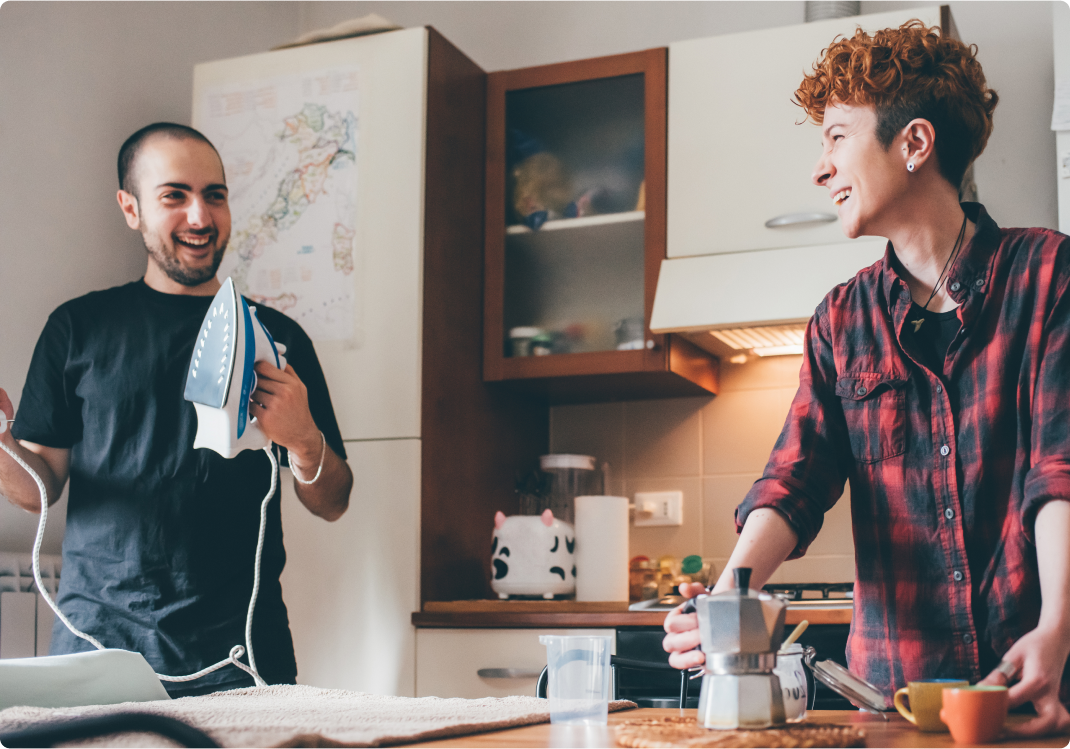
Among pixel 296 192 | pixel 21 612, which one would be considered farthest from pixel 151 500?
pixel 296 192

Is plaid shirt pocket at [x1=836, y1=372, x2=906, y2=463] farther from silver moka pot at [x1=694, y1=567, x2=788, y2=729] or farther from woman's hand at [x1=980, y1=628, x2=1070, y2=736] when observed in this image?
silver moka pot at [x1=694, y1=567, x2=788, y2=729]

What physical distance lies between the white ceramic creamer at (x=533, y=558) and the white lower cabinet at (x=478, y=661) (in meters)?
0.17

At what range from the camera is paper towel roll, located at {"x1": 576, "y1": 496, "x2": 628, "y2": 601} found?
7.63 ft

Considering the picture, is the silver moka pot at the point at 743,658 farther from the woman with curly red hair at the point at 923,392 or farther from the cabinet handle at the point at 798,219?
the cabinet handle at the point at 798,219

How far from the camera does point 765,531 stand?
1155mm

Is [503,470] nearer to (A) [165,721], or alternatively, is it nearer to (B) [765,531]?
(B) [765,531]

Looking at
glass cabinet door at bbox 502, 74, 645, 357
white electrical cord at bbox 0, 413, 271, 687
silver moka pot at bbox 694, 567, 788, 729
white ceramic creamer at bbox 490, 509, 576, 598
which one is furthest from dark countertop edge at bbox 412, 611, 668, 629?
silver moka pot at bbox 694, 567, 788, 729

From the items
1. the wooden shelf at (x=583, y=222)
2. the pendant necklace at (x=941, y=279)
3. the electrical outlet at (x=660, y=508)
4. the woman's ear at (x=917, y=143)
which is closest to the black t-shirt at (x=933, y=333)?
the pendant necklace at (x=941, y=279)

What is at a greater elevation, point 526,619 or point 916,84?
point 916,84

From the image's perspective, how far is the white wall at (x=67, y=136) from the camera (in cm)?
221

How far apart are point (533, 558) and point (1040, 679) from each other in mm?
1503

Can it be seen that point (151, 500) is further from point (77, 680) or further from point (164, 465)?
point (77, 680)

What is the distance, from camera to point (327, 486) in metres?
1.82

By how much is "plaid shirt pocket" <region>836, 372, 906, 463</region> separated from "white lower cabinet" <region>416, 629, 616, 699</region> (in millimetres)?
980
